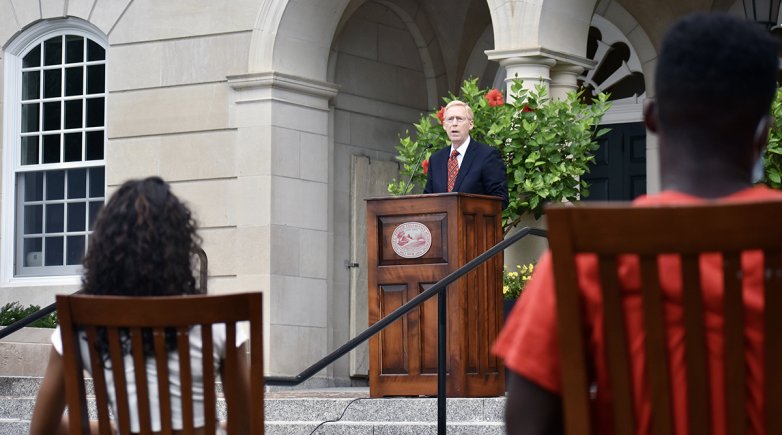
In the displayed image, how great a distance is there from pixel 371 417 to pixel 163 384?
533 centimetres

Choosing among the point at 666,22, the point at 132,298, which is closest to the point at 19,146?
the point at 666,22

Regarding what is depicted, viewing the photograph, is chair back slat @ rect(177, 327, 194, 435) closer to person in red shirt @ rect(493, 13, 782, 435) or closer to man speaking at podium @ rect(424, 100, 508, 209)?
person in red shirt @ rect(493, 13, 782, 435)

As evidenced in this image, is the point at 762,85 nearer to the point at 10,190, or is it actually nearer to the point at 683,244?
the point at 683,244

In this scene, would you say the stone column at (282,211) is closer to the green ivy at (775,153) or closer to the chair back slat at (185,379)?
the green ivy at (775,153)

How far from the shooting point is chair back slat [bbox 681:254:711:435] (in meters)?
1.93

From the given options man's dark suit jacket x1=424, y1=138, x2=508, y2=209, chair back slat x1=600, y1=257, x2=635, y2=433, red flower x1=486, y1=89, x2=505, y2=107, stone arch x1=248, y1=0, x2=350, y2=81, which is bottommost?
chair back slat x1=600, y1=257, x2=635, y2=433

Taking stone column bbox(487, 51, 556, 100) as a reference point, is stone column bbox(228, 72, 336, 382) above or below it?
below

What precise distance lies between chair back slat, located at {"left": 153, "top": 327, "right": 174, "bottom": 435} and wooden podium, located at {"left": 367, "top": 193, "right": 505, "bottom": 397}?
16.7 feet

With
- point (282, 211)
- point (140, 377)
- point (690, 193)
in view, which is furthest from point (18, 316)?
point (690, 193)

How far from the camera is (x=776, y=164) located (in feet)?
29.5

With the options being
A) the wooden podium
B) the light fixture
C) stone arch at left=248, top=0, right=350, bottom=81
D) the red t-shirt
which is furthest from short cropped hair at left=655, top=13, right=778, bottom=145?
the light fixture

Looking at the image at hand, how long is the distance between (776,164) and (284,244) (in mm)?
4311

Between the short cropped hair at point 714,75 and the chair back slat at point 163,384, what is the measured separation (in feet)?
4.32

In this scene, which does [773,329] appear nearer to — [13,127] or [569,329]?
[569,329]
